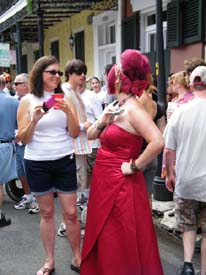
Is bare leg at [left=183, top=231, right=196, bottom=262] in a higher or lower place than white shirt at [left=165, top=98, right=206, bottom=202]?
lower

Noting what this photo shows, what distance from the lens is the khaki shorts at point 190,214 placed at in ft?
11.8

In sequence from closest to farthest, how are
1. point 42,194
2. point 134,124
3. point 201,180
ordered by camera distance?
1. point 134,124
2. point 201,180
3. point 42,194

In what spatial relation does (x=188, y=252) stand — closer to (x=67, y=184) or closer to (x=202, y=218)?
(x=202, y=218)

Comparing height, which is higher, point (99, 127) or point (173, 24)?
point (173, 24)

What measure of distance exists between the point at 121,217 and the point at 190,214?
0.81m

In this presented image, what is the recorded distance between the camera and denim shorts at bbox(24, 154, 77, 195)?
370cm

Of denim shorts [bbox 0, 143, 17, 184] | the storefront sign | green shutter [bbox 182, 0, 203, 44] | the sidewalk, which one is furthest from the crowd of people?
the storefront sign

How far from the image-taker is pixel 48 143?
3.70 metres

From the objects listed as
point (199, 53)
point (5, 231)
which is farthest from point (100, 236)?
point (199, 53)

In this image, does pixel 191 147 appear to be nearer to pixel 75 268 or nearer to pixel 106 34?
pixel 75 268

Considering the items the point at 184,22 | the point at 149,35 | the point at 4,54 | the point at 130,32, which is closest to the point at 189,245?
the point at 184,22

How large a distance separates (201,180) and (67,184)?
3.62 feet

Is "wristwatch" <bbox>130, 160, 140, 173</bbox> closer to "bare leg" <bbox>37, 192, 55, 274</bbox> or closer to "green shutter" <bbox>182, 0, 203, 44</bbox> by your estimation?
"bare leg" <bbox>37, 192, 55, 274</bbox>

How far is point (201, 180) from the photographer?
3445mm
